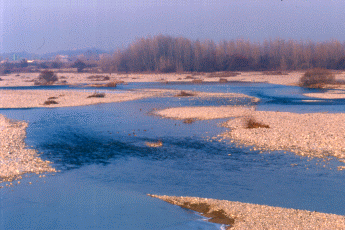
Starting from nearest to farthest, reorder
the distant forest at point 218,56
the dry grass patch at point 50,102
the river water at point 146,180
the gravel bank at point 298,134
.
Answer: the river water at point 146,180
the gravel bank at point 298,134
the dry grass patch at point 50,102
the distant forest at point 218,56

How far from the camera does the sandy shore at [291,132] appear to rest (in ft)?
42.2

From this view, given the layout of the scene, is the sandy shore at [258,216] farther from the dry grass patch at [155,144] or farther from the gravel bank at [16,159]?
the dry grass patch at [155,144]

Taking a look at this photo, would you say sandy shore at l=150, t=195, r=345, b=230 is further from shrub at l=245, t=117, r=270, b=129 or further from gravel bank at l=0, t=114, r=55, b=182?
shrub at l=245, t=117, r=270, b=129

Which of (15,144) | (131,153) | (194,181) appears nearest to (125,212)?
(194,181)

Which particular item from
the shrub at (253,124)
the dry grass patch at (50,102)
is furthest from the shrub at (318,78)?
the dry grass patch at (50,102)

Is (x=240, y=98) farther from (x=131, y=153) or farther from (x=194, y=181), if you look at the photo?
(x=194, y=181)

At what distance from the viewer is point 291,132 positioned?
49.1ft

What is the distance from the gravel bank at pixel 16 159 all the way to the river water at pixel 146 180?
472 mm

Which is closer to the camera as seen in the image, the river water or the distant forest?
the river water

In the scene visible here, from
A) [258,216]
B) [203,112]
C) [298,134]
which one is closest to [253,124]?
[298,134]

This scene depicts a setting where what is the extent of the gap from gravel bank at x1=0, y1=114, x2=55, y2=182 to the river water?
472 mm

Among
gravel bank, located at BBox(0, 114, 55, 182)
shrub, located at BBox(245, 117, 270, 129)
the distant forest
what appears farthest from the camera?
the distant forest

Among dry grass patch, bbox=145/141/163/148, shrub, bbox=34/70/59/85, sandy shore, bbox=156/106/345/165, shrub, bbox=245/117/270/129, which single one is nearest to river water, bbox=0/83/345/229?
dry grass patch, bbox=145/141/163/148

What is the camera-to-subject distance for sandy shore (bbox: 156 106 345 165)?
507 inches
